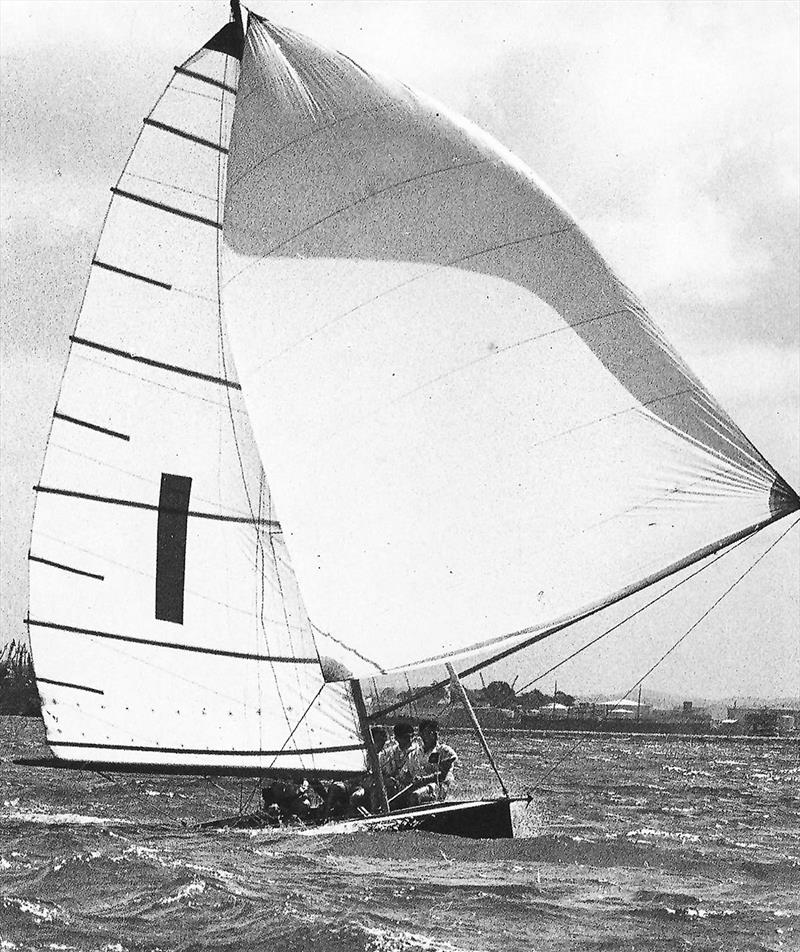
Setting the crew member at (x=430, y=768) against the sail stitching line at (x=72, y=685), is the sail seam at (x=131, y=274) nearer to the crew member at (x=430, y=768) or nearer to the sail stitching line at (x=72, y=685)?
the sail stitching line at (x=72, y=685)

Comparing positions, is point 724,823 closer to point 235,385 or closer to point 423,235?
point 235,385


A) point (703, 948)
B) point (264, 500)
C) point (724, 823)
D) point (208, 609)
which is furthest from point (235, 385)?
point (724, 823)

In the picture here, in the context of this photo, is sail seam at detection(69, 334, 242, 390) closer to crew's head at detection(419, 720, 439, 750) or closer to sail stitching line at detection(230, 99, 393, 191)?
sail stitching line at detection(230, 99, 393, 191)

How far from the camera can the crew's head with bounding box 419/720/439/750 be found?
1911 centimetres

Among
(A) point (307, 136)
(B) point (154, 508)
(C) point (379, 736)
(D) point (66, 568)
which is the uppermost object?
(A) point (307, 136)

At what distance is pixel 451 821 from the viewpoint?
1734cm

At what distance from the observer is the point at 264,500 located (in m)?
18.9

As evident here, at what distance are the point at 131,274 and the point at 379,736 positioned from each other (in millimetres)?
7297

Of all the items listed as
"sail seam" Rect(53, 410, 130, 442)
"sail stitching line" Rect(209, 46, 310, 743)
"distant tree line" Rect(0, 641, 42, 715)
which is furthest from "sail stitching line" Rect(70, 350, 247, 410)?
"distant tree line" Rect(0, 641, 42, 715)

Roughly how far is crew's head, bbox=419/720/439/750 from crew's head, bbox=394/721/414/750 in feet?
0.55

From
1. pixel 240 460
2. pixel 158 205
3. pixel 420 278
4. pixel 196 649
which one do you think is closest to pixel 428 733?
pixel 196 649

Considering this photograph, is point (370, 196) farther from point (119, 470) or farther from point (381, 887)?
point (381, 887)

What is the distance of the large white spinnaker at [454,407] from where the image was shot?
15039 millimetres

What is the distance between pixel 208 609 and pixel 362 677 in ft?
13.5
